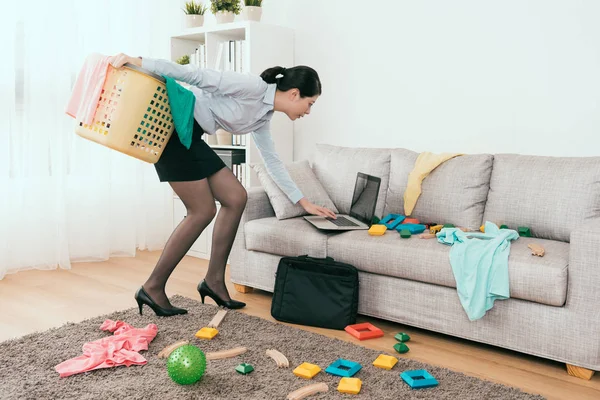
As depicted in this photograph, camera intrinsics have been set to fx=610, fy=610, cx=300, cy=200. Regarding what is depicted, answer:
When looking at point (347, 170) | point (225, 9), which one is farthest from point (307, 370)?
point (225, 9)

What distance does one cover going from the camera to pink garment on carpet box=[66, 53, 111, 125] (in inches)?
93.0

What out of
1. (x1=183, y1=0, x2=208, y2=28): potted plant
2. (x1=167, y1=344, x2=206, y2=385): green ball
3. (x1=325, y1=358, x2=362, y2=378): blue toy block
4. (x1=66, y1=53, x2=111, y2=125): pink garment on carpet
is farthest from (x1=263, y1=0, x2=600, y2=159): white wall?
(x1=167, y1=344, x2=206, y2=385): green ball

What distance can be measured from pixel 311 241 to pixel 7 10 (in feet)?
7.57

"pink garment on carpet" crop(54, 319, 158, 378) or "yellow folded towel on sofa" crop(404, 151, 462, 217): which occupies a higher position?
"yellow folded towel on sofa" crop(404, 151, 462, 217)

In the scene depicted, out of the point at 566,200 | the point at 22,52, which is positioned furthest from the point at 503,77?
the point at 22,52

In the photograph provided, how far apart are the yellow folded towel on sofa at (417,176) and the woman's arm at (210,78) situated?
0.93 metres

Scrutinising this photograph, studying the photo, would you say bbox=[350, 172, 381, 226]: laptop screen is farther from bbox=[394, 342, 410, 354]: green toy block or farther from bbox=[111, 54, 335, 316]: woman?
bbox=[394, 342, 410, 354]: green toy block

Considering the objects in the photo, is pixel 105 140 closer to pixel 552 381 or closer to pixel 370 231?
pixel 370 231

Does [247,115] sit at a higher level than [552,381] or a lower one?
higher

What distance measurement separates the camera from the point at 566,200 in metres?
2.70

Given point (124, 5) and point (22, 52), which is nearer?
point (22, 52)

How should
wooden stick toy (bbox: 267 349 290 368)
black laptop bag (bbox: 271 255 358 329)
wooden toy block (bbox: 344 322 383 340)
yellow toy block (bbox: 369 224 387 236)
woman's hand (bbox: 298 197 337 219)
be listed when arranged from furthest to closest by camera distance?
woman's hand (bbox: 298 197 337 219) < yellow toy block (bbox: 369 224 387 236) < black laptop bag (bbox: 271 255 358 329) < wooden toy block (bbox: 344 322 383 340) < wooden stick toy (bbox: 267 349 290 368)

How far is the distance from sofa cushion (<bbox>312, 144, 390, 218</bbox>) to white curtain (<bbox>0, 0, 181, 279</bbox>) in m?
1.55

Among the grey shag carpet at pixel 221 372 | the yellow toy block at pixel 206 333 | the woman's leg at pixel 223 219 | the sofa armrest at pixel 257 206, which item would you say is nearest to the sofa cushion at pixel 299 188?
the sofa armrest at pixel 257 206
